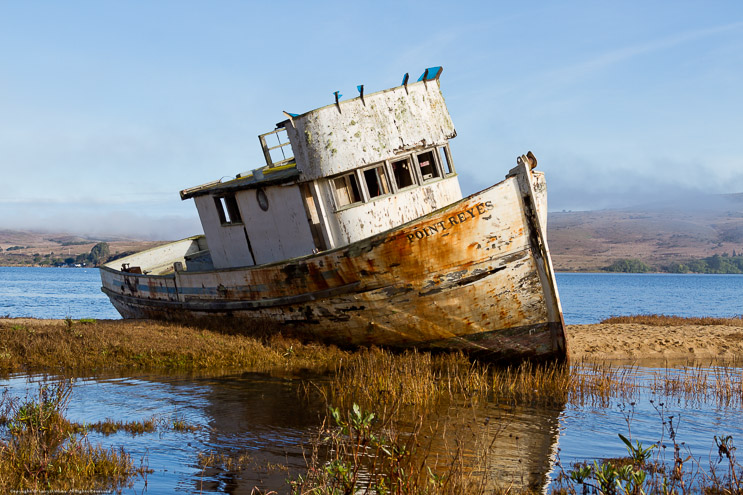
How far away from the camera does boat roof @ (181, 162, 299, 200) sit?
13.2 meters

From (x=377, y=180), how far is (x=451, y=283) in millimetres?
2709

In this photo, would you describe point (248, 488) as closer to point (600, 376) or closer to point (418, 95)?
point (600, 376)

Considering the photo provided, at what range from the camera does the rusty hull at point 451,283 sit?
444 inches

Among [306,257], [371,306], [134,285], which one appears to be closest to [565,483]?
[371,306]

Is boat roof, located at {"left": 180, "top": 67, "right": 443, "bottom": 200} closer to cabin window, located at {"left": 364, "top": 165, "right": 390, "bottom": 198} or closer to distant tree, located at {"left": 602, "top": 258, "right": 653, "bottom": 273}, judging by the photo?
cabin window, located at {"left": 364, "top": 165, "right": 390, "bottom": 198}

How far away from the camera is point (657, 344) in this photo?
15758 millimetres

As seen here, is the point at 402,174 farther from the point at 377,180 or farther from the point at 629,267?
the point at 629,267

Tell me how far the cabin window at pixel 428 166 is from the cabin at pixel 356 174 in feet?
0.07

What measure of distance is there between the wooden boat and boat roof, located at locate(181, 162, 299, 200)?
2.0 inches

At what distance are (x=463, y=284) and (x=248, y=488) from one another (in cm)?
631

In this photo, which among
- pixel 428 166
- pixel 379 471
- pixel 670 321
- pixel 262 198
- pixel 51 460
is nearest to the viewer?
pixel 51 460

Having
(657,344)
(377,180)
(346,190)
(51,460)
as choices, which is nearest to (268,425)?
(51,460)

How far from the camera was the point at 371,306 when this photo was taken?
40.0 feet

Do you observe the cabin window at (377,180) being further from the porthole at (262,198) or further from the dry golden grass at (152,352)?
the dry golden grass at (152,352)
